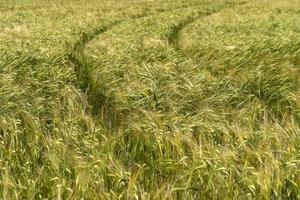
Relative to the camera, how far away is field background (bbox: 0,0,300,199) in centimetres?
425

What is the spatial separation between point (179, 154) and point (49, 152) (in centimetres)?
152

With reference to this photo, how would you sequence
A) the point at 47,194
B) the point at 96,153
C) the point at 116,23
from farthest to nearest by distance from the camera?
the point at 116,23 → the point at 96,153 → the point at 47,194

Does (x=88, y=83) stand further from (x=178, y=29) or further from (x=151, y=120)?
(x=178, y=29)

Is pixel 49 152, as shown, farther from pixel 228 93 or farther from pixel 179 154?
pixel 228 93


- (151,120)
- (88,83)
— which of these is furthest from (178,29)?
(151,120)

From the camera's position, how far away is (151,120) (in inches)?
231

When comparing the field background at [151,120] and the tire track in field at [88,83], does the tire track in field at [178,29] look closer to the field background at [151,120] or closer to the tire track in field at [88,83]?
the field background at [151,120]

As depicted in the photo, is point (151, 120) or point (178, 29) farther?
point (178, 29)

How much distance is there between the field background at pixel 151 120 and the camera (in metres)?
4.25

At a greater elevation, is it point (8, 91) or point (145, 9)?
point (8, 91)

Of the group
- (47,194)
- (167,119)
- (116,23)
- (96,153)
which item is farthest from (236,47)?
(116,23)

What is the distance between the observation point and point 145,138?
538 centimetres

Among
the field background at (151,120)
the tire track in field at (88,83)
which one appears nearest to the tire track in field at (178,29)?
the field background at (151,120)

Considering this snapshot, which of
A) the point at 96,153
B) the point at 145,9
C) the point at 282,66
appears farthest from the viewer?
the point at 145,9
